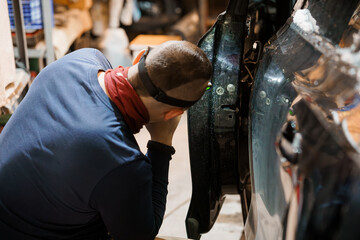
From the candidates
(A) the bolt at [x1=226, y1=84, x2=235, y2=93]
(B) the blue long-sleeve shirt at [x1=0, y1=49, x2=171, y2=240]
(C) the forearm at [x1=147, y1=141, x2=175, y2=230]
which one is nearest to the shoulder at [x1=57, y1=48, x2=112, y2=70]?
(B) the blue long-sleeve shirt at [x1=0, y1=49, x2=171, y2=240]

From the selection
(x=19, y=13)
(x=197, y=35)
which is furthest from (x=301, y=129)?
(x=197, y=35)

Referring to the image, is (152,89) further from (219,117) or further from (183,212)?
(183,212)

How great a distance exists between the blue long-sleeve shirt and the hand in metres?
0.14

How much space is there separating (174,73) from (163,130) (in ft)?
0.87

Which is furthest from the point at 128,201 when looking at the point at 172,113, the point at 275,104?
the point at 275,104

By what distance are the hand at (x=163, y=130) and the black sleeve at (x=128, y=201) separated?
0.56 feet

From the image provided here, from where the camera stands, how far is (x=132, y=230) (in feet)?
3.99

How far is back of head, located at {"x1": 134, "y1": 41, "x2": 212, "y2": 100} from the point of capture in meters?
1.16

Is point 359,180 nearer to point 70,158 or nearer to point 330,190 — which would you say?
point 330,190

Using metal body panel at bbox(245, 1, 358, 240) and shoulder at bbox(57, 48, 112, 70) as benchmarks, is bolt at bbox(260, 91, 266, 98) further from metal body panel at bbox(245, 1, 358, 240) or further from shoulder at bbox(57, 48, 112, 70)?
shoulder at bbox(57, 48, 112, 70)

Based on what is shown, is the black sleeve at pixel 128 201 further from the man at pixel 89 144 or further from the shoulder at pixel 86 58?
the shoulder at pixel 86 58

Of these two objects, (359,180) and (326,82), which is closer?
(359,180)

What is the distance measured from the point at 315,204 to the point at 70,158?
2.09 ft

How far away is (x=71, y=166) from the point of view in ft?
3.69
